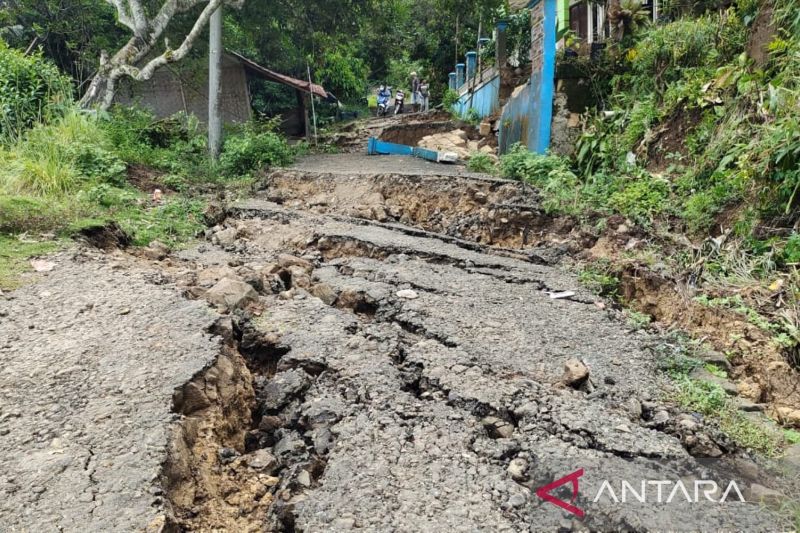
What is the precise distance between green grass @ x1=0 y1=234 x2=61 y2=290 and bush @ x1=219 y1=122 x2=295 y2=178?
15.4 ft

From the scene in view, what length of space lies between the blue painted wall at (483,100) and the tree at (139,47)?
16.4 ft

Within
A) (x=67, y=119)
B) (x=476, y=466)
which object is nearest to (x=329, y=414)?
(x=476, y=466)

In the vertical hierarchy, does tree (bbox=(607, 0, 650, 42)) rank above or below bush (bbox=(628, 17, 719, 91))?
above

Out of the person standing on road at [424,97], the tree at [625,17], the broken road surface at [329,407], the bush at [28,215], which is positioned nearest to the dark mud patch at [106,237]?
the bush at [28,215]

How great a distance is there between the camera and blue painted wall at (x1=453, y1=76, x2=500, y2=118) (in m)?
10.9

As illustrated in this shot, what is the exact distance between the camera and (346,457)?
6.66 ft

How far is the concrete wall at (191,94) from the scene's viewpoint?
1306cm

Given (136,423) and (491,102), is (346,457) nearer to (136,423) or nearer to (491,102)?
(136,423)

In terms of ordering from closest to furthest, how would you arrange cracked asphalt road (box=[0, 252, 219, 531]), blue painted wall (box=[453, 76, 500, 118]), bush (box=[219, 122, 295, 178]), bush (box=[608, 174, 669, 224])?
cracked asphalt road (box=[0, 252, 219, 531]), bush (box=[608, 174, 669, 224]), bush (box=[219, 122, 295, 178]), blue painted wall (box=[453, 76, 500, 118])

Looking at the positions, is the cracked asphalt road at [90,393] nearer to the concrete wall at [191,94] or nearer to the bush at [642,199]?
the bush at [642,199]

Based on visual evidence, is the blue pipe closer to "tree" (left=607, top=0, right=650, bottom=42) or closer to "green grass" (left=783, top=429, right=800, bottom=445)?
"tree" (left=607, top=0, right=650, bottom=42)

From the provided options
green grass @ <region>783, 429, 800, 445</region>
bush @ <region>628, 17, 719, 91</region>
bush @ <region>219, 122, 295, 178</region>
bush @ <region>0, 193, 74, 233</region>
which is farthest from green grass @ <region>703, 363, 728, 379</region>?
bush @ <region>219, 122, 295, 178</region>

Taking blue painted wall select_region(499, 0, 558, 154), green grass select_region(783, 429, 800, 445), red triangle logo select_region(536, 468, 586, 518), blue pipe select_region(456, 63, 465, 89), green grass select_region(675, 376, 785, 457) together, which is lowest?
green grass select_region(783, 429, 800, 445)

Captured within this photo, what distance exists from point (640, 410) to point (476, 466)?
38.5 inches
